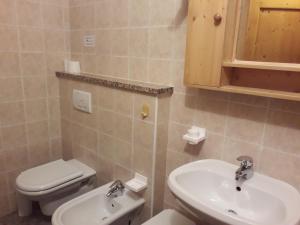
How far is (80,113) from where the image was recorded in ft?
6.64

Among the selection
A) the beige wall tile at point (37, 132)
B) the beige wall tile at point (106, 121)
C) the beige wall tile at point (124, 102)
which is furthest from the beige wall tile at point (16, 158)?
the beige wall tile at point (124, 102)

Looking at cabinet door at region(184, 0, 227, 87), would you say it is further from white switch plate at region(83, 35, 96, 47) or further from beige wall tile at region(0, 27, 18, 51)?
beige wall tile at region(0, 27, 18, 51)

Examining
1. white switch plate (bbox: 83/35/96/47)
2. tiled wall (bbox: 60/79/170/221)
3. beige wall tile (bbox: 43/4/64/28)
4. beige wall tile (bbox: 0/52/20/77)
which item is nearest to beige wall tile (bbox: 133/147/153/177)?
tiled wall (bbox: 60/79/170/221)

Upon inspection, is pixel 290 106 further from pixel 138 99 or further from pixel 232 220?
pixel 138 99

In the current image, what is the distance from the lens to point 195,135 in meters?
1.39

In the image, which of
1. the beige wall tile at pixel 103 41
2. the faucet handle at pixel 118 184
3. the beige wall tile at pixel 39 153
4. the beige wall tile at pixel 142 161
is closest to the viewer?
the beige wall tile at pixel 142 161

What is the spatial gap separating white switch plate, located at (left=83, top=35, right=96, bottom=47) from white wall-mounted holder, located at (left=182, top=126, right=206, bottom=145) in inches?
41.4

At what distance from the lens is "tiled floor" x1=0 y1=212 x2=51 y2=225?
2000 millimetres

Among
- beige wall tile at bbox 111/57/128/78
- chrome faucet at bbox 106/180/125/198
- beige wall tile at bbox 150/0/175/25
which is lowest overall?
chrome faucet at bbox 106/180/125/198

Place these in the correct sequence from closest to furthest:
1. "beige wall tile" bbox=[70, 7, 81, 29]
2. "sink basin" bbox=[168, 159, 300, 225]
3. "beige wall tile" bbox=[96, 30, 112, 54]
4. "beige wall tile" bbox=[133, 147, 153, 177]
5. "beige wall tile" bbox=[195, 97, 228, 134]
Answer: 1. "sink basin" bbox=[168, 159, 300, 225]
2. "beige wall tile" bbox=[195, 97, 228, 134]
3. "beige wall tile" bbox=[133, 147, 153, 177]
4. "beige wall tile" bbox=[96, 30, 112, 54]
5. "beige wall tile" bbox=[70, 7, 81, 29]

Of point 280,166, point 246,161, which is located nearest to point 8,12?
point 246,161

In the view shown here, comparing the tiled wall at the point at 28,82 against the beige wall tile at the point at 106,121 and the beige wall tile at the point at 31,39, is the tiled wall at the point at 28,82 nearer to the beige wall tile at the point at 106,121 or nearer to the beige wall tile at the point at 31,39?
the beige wall tile at the point at 31,39

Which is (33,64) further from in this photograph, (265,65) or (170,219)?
(265,65)

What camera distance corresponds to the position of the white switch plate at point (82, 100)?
6.25 feet
